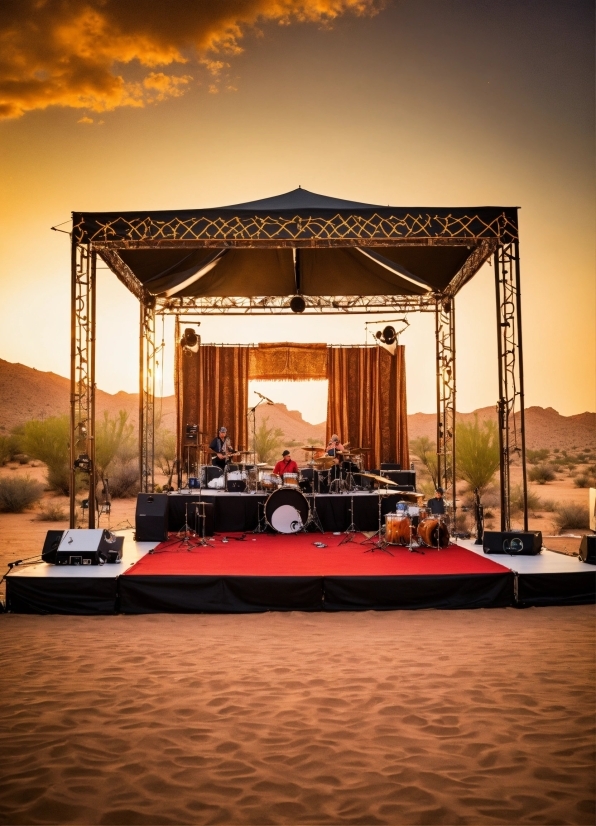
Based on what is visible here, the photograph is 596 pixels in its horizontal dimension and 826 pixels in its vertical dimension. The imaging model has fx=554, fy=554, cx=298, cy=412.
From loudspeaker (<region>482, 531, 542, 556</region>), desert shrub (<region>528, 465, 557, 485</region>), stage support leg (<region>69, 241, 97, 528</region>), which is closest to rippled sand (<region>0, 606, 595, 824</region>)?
loudspeaker (<region>482, 531, 542, 556</region>)

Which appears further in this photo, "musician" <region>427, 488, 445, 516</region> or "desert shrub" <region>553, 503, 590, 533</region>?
"desert shrub" <region>553, 503, 590, 533</region>

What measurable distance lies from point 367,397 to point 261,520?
6.60m

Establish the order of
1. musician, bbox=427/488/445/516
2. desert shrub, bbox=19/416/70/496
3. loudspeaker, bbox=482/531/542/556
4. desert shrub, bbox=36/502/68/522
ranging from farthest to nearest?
1. desert shrub, bbox=19/416/70/496
2. desert shrub, bbox=36/502/68/522
3. musician, bbox=427/488/445/516
4. loudspeaker, bbox=482/531/542/556

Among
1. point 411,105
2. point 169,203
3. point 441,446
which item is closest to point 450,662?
point 441,446

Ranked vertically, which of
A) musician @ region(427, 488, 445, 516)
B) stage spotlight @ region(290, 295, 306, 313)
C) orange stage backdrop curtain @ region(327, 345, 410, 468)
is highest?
stage spotlight @ region(290, 295, 306, 313)

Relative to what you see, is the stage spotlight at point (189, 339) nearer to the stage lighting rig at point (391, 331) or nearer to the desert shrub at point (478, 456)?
the stage lighting rig at point (391, 331)

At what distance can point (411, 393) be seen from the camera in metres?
15.2

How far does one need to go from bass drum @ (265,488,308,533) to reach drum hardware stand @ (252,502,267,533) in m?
0.33

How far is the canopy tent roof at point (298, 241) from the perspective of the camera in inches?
285

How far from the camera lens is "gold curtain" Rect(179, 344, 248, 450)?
1473 cm

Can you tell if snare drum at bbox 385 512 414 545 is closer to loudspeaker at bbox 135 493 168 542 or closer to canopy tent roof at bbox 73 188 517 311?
loudspeaker at bbox 135 493 168 542

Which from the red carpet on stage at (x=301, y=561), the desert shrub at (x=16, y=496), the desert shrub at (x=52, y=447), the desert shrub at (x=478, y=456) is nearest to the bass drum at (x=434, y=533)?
the red carpet on stage at (x=301, y=561)

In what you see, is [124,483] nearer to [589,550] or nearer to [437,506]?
[437,506]

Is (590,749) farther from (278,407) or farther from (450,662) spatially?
(278,407)
